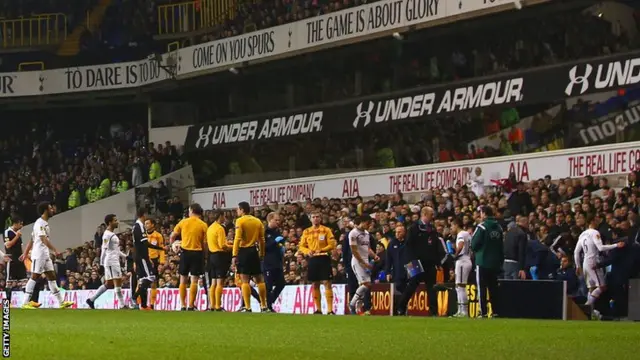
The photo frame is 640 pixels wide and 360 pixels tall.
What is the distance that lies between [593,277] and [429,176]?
12.1m

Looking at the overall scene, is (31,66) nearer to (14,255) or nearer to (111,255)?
(14,255)

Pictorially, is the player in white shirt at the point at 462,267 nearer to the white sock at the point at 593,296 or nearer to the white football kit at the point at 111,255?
the white sock at the point at 593,296

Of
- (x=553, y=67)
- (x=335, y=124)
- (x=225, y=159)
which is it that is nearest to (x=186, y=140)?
(x=225, y=159)

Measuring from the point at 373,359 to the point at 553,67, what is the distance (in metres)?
20.8

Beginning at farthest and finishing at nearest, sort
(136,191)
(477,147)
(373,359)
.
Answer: (136,191)
(477,147)
(373,359)

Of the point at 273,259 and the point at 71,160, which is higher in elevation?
the point at 71,160

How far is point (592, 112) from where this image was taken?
1180 inches

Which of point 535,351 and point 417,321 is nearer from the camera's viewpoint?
point 535,351

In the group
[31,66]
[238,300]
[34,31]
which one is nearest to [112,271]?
[238,300]

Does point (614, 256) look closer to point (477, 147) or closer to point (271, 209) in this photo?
point (477, 147)

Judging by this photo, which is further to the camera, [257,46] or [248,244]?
[257,46]

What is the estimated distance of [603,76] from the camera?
96.5 ft

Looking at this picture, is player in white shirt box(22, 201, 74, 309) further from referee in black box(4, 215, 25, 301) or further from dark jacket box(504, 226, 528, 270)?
dark jacket box(504, 226, 528, 270)

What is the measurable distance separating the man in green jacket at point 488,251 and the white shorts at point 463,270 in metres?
1.58
